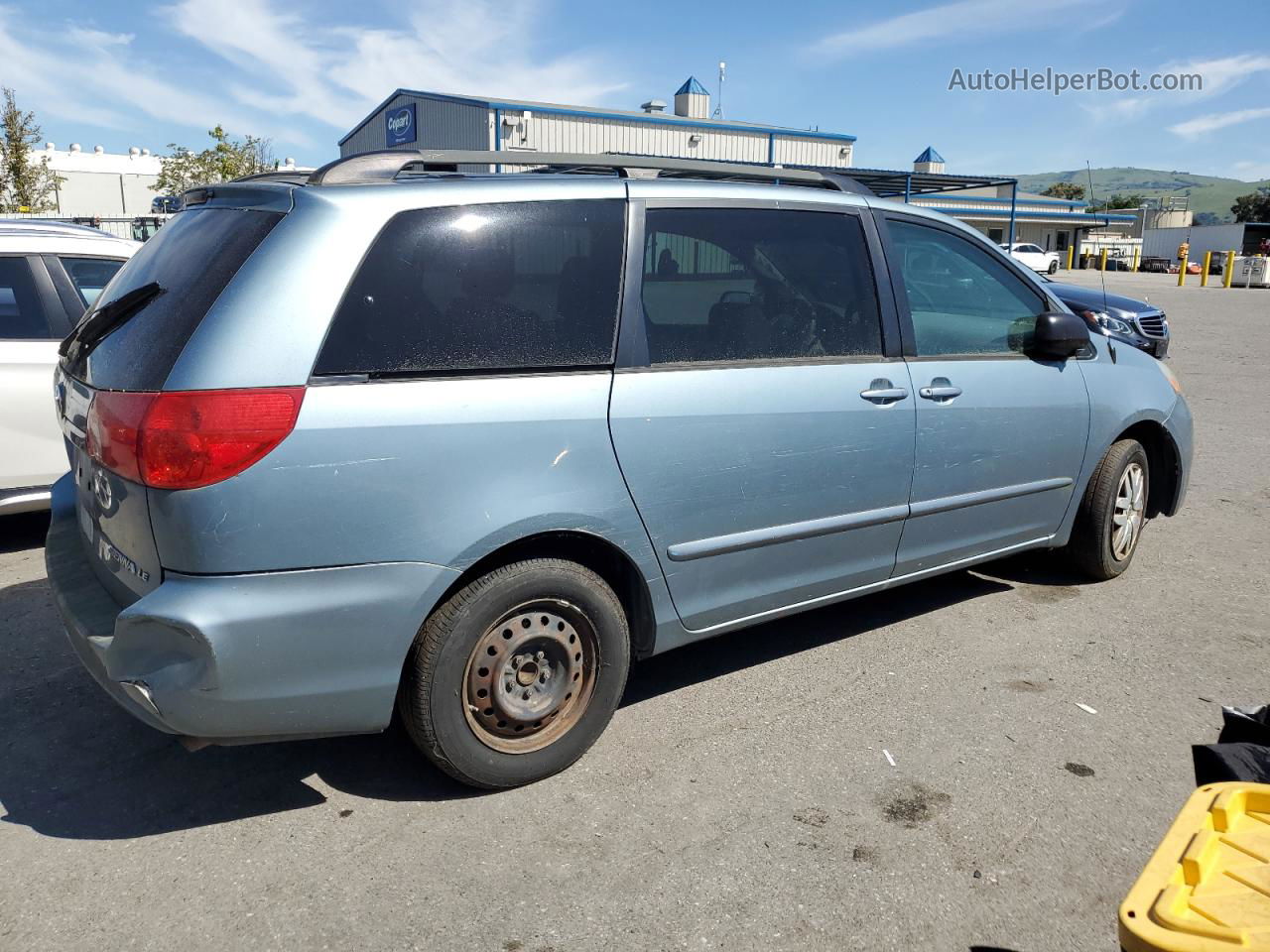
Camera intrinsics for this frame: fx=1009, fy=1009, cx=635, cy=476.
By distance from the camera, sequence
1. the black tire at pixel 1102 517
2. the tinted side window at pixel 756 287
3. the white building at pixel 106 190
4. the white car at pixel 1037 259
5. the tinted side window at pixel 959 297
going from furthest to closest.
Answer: the white building at pixel 106 190 → the white car at pixel 1037 259 → the black tire at pixel 1102 517 → the tinted side window at pixel 959 297 → the tinted side window at pixel 756 287

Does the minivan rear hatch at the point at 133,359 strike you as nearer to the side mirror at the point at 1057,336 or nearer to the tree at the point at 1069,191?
the side mirror at the point at 1057,336

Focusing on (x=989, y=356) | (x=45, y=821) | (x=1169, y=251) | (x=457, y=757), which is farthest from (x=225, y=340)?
(x=1169, y=251)

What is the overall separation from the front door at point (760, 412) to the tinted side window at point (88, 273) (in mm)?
3666

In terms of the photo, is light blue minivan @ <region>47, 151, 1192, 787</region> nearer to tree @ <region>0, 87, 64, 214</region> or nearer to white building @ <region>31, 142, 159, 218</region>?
tree @ <region>0, 87, 64, 214</region>

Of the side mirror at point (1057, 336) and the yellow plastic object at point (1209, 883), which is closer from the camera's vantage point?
the yellow plastic object at point (1209, 883)

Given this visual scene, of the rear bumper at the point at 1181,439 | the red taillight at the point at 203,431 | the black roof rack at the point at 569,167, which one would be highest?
the black roof rack at the point at 569,167

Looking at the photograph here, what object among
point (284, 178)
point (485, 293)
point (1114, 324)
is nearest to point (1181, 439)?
point (485, 293)

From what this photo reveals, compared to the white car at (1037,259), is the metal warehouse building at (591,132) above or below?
above

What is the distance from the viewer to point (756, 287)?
366cm

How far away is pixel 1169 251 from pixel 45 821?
298 feet

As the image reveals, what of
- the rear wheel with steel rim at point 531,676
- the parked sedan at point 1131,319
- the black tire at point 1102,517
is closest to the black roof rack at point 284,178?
the rear wheel with steel rim at point 531,676

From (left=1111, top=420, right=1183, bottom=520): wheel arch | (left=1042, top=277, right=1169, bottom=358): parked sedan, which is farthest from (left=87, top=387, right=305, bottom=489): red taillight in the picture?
(left=1042, top=277, right=1169, bottom=358): parked sedan

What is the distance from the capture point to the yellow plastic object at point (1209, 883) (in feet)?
4.98

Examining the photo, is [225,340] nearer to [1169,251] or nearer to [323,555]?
[323,555]
